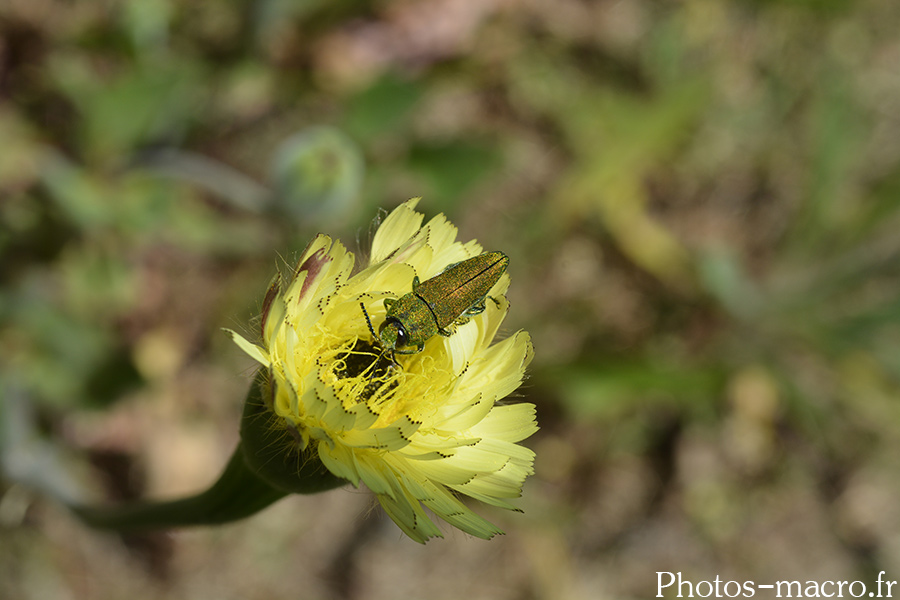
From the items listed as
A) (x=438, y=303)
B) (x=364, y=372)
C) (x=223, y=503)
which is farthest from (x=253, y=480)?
(x=438, y=303)

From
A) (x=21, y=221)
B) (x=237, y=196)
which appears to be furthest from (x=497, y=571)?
(x=21, y=221)

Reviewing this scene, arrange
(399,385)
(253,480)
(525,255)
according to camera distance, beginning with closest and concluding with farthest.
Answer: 1. (253,480)
2. (399,385)
3. (525,255)

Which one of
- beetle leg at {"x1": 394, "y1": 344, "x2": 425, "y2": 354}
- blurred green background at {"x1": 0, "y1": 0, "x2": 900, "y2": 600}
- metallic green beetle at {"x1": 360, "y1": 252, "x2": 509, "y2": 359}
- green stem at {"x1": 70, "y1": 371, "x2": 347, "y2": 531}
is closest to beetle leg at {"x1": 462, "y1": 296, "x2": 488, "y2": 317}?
metallic green beetle at {"x1": 360, "y1": 252, "x2": 509, "y2": 359}

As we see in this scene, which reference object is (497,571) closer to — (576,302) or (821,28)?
(576,302)

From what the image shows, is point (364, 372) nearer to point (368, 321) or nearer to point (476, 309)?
point (368, 321)

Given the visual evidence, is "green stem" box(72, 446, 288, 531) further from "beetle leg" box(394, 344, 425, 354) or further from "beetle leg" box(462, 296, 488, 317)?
"beetle leg" box(462, 296, 488, 317)

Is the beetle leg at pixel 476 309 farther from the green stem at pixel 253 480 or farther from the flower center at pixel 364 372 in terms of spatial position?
the green stem at pixel 253 480

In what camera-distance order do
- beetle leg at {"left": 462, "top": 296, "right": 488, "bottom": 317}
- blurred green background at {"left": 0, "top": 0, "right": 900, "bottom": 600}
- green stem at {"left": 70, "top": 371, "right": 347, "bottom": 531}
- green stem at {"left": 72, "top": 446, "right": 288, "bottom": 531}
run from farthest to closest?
blurred green background at {"left": 0, "top": 0, "right": 900, "bottom": 600} → beetle leg at {"left": 462, "top": 296, "right": 488, "bottom": 317} → green stem at {"left": 72, "top": 446, "right": 288, "bottom": 531} → green stem at {"left": 70, "top": 371, "right": 347, "bottom": 531}
